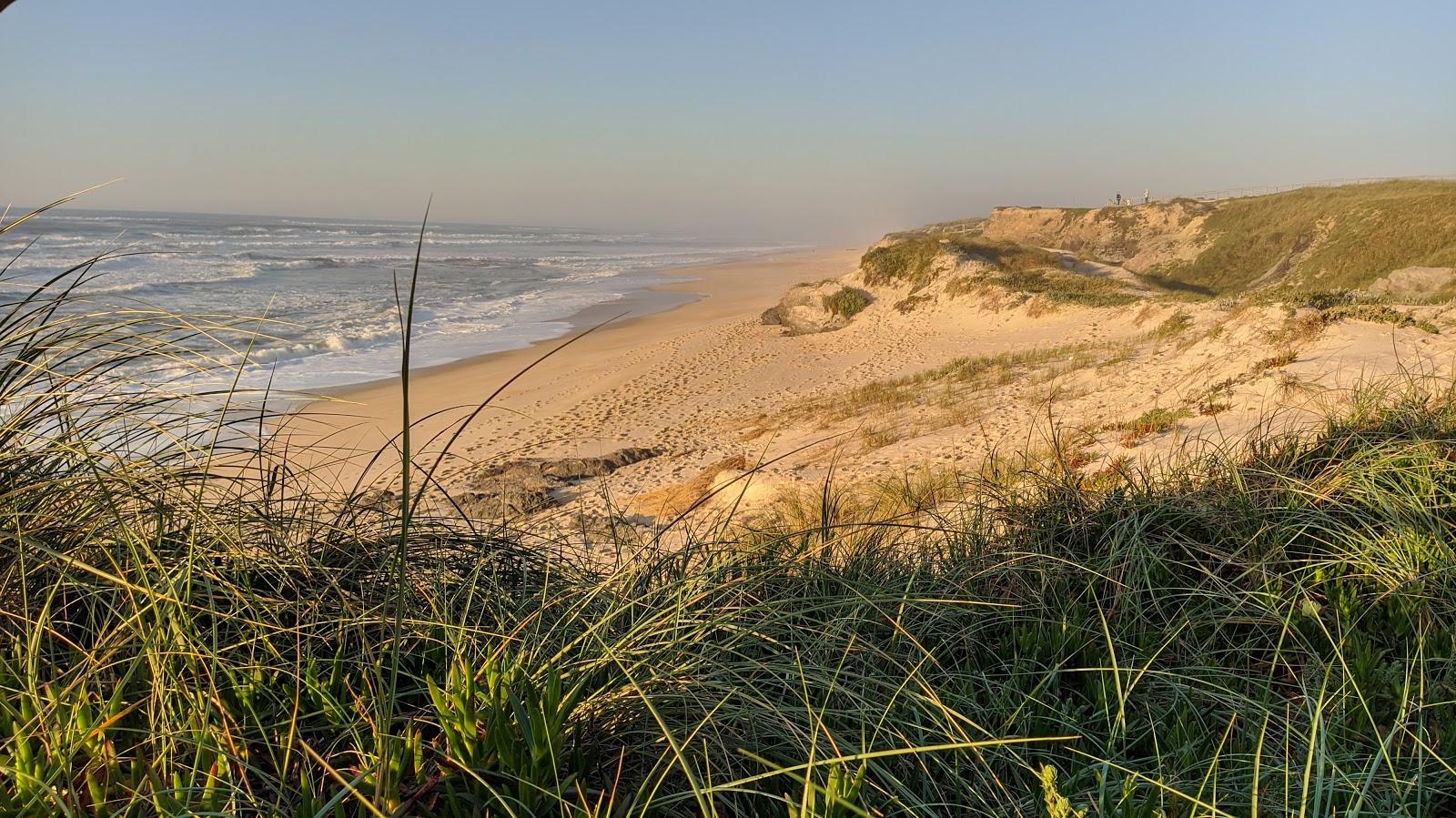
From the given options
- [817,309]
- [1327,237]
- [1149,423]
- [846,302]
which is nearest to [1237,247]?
[1327,237]

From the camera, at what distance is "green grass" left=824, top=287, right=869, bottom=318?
23.8 m

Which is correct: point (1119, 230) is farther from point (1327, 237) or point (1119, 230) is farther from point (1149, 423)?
point (1149, 423)

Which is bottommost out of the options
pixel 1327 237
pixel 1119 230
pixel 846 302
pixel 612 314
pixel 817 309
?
pixel 612 314

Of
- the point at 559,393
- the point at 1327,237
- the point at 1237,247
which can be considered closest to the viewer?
the point at 559,393

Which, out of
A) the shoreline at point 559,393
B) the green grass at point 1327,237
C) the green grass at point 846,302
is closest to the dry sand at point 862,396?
the shoreline at point 559,393

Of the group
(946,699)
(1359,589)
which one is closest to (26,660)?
(946,699)

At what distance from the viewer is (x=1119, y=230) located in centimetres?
4256

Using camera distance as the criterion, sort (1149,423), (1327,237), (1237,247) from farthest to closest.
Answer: (1237,247)
(1327,237)
(1149,423)

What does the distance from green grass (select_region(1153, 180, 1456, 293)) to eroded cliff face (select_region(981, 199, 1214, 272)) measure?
116cm

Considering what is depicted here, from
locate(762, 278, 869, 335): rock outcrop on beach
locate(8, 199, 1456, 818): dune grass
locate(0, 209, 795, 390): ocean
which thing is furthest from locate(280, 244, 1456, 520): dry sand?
locate(0, 209, 795, 390): ocean

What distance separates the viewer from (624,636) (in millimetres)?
2033

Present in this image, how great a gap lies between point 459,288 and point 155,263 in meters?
16.1

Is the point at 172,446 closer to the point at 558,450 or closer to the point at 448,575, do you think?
the point at 448,575

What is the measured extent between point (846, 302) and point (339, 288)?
20.0 m
